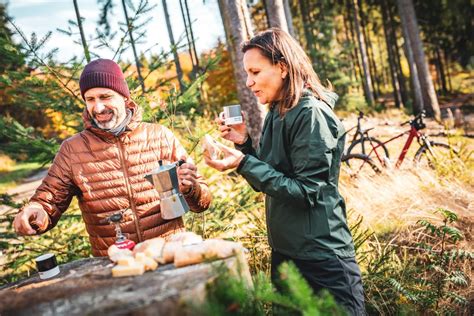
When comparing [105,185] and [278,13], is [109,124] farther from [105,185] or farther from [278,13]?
[278,13]

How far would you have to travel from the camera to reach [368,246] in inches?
151

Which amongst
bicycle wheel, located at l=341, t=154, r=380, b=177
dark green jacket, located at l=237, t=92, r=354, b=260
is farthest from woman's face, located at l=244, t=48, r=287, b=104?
bicycle wheel, located at l=341, t=154, r=380, b=177

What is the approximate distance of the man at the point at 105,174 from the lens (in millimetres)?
2357

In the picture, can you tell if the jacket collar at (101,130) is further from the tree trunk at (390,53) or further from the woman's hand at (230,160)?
the tree trunk at (390,53)

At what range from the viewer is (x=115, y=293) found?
131 centimetres

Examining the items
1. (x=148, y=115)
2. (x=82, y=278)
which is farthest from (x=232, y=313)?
(x=148, y=115)

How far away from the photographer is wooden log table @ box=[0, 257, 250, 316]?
1.17 metres

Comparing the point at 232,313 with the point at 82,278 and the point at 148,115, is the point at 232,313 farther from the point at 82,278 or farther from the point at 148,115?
the point at 148,115

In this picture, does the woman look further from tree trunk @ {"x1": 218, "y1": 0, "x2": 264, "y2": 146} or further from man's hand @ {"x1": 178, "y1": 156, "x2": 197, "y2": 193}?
tree trunk @ {"x1": 218, "y1": 0, "x2": 264, "y2": 146}

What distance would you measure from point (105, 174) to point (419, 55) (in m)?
15.5

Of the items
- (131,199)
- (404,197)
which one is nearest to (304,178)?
(131,199)

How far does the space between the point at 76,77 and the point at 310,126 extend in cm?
326

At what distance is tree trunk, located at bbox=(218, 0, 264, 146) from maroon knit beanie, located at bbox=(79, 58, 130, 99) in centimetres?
277

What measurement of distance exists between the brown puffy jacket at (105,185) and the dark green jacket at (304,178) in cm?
66
